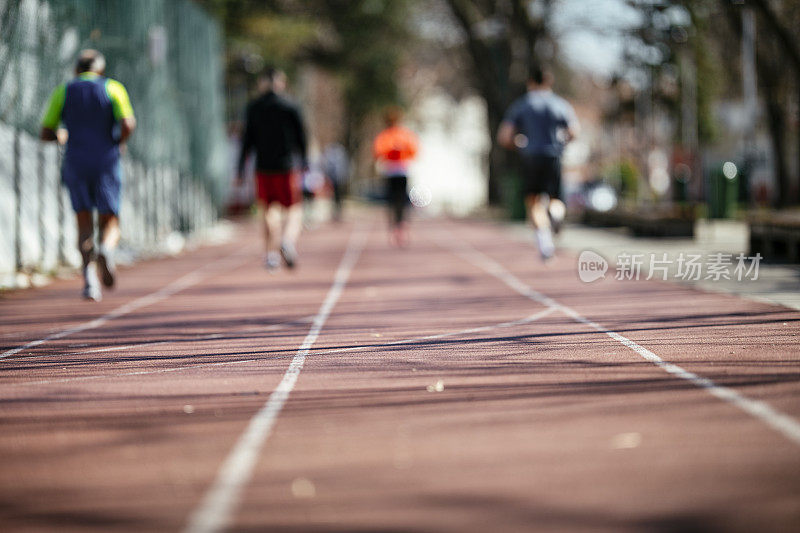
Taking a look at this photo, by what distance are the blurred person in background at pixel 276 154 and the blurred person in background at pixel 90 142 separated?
3.75m

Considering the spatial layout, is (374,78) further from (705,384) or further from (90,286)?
(705,384)

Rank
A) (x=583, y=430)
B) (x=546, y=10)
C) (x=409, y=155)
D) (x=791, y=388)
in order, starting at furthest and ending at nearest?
(x=546, y=10) < (x=409, y=155) < (x=791, y=388) < (x=583, y=430)

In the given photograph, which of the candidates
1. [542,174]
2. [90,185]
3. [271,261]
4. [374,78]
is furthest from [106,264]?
[374,78]

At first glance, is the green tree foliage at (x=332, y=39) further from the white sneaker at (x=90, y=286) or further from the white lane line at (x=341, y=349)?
the white lane line at (x=341, y=349)

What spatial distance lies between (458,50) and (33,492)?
139 ft

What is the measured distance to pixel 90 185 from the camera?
12.3 m

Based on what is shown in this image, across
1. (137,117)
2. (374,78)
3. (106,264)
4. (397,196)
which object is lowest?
(106,264)

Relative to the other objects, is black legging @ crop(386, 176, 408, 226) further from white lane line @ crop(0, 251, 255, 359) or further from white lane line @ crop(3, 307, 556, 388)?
white lane line @ crop(3, 307, 556, 388)

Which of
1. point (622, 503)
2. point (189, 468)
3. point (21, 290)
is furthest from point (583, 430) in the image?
point (21, 290)

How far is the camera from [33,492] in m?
4.63

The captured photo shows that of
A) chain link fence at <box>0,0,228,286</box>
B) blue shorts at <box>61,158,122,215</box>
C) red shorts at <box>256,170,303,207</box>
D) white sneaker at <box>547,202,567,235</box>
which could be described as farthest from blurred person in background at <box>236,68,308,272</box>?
blue shorts at <box>61,158,122,215</box>

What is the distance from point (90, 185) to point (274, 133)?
4111 millimetres

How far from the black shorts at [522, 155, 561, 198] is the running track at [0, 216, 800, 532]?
4999 mm

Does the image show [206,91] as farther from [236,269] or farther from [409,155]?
[236,269]
